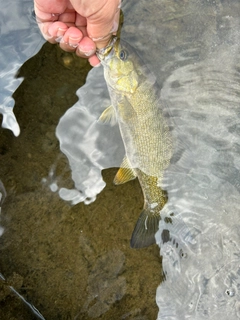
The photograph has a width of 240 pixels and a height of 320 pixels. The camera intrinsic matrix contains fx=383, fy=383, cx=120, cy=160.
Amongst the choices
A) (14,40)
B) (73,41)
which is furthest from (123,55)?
(14,40)

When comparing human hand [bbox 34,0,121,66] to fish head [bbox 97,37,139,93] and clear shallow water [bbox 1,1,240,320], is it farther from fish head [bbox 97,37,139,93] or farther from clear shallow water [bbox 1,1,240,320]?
clear shallow water [bbox 1,1,240,320]

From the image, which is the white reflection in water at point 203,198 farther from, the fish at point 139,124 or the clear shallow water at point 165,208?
the fish at point 139,124

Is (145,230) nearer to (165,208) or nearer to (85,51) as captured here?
(165,208)

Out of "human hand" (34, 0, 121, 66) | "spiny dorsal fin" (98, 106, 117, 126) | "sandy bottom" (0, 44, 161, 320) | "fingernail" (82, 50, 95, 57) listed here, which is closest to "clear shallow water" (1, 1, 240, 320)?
"sandy bottom" (0, 44, 161, 320)

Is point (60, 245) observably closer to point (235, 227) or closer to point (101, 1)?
point (235, 227)

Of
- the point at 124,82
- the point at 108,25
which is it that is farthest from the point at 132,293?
the point at 108,25

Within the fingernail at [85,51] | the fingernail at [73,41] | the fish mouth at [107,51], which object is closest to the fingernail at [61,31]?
the fingernail at [73,41]
